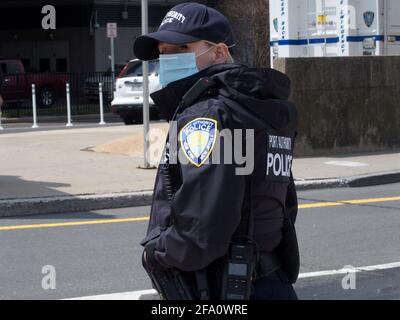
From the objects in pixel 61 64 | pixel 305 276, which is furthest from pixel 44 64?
pixel 305 276

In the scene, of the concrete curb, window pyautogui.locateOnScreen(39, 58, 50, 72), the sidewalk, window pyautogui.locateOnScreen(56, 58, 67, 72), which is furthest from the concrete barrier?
window pyautogui.locateOnScreen(39, 58, 50, 72)

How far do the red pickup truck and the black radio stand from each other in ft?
84.6

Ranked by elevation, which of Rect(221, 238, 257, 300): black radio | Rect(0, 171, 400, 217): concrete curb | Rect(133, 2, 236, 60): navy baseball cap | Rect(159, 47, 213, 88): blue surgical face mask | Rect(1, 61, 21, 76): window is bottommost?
Rect(0, 171, 400, 217): concrete curb

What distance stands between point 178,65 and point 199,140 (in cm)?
37

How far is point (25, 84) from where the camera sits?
2917cm

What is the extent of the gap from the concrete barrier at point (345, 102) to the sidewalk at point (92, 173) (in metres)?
0.42

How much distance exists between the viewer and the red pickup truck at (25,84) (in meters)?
28.6

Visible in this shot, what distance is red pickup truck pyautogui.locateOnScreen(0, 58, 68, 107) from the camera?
28609 mm

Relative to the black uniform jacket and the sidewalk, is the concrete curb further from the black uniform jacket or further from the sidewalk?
the black uniform jacket

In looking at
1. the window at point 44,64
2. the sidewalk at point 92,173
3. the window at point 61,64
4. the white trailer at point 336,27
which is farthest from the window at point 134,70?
the window at point 44,64

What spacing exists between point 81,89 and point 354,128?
19.2 metres

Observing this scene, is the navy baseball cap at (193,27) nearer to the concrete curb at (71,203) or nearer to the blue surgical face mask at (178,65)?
the blue surgical face mask at (178,65)
